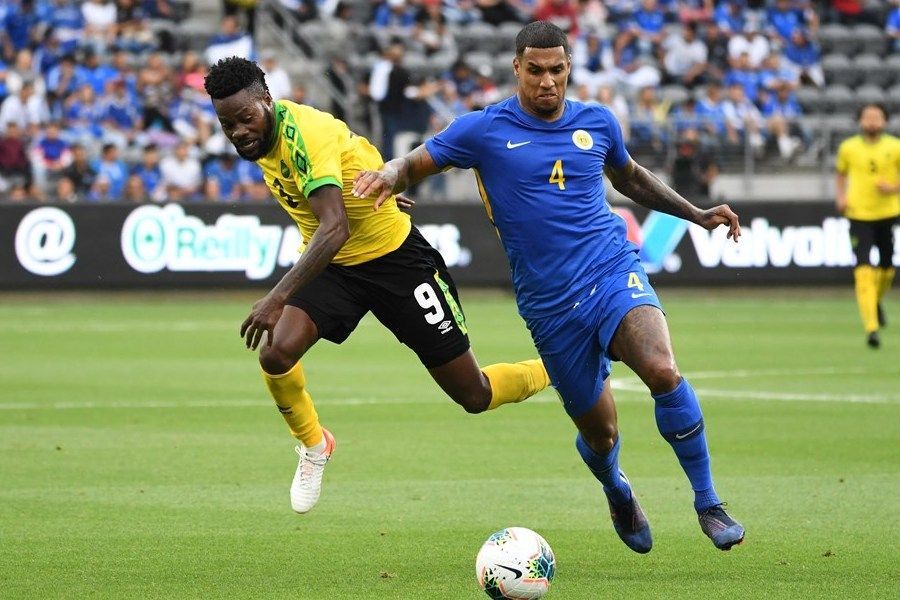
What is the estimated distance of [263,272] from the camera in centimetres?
2230

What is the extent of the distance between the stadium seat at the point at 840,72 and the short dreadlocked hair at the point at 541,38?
950 inches

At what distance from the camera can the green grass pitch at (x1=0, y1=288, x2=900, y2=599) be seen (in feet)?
22.2

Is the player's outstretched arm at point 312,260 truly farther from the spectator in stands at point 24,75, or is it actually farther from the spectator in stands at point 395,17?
the spectator in stands at point 395,17

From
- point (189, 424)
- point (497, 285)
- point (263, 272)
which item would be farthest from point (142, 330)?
point (189, 424)

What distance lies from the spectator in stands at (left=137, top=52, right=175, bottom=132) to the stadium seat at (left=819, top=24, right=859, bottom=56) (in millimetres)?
13578

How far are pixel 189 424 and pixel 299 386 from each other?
361cm

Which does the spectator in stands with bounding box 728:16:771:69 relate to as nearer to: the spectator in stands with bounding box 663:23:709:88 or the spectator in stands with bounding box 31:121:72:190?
the spectator in stands with bounding box 663:23:709:88

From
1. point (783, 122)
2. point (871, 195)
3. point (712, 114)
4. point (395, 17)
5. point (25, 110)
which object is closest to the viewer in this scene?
point (871, 195)

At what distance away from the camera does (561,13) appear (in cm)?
2912

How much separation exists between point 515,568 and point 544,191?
6.32 ft

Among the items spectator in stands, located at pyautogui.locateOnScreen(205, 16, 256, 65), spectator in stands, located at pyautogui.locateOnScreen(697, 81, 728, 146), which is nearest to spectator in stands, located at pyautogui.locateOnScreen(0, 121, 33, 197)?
spectator in stands, located at pyautogui.locateOnScreen(205, 16, 256, 65)

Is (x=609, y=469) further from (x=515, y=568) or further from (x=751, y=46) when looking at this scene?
(x=751, y=46)

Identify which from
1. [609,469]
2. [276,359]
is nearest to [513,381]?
[609,469]

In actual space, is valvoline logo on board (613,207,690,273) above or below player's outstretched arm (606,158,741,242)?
below
